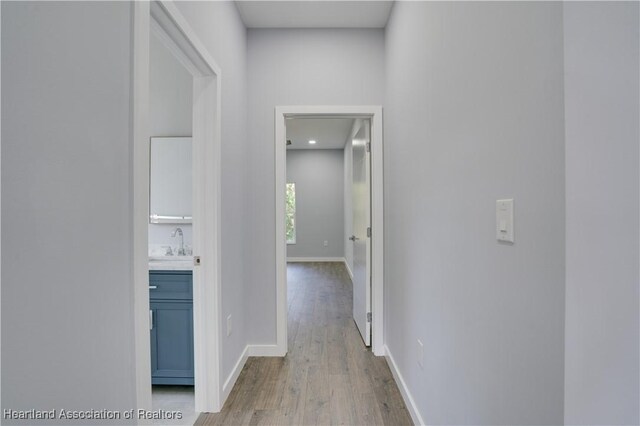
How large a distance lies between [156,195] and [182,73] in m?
1.04

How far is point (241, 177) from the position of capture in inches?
92.4

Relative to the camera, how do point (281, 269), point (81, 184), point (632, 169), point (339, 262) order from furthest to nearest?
1. point (339, 262)
2. point (281, 269)
3. point (81, 184)
4. point (632, 169)

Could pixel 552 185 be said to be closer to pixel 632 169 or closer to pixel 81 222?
pixel 632 169

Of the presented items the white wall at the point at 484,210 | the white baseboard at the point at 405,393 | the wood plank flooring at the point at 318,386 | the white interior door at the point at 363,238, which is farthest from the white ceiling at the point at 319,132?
the white baseboard at the point at 405,393

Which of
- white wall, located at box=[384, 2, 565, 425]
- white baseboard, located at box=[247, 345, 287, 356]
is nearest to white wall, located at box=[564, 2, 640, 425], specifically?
white wall, located at box=[384, 2, 565, 425]

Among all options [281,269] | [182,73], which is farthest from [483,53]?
[182,73]

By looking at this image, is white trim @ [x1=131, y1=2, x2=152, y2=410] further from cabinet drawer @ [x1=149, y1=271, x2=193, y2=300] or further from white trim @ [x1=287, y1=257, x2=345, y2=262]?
white trim @ [x1=287, y1=257, x2=345, y2=262]

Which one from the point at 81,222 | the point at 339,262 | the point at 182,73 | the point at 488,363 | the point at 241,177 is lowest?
the point at 339,262

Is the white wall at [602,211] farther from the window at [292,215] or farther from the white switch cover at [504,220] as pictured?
the window at [292,215]

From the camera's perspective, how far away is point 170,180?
259 centimetres

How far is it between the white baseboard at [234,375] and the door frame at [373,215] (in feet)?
0.89

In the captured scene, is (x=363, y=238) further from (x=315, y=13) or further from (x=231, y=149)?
(x=315, y=13)

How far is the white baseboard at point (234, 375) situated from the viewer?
189 centimetres

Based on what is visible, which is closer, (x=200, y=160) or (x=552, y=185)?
(x=552, y=185)
